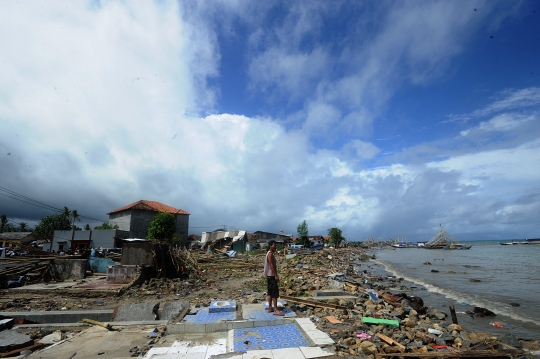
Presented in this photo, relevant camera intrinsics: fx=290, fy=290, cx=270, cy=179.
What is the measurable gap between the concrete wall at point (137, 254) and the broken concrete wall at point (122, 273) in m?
0.59

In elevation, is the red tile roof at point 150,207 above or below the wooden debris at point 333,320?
above

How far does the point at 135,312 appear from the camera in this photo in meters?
7.83

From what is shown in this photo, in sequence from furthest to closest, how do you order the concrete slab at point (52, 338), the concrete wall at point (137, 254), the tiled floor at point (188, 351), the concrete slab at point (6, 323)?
the concrete wall at point (137, 254) < the concrete slab at point (6, 323) < the concrete slab at point (52, 338) < the tiled floor at point (188, 351)

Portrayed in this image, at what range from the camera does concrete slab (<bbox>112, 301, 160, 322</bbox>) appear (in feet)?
25.2

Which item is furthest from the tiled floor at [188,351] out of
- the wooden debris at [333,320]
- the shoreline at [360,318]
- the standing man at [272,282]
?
the wooden debris at [333,320]

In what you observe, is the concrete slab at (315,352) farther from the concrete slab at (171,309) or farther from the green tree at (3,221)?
the green tree at (3,221)

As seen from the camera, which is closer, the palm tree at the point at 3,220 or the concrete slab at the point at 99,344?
the concrete slab at the point at 99,344

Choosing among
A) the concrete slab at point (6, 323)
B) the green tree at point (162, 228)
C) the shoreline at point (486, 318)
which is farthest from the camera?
the green tree at point (162, 228)

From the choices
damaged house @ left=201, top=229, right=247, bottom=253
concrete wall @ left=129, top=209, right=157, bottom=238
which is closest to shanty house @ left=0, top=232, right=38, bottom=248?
concrete wall @ left=129, top=209, right=157, bottom=238

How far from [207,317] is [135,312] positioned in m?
2.65

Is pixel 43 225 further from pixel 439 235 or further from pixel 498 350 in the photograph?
pixel 439 235

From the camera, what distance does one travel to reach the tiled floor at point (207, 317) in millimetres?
6170

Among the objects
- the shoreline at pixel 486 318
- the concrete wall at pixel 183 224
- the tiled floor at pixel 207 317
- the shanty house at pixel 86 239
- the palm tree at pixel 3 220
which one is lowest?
the shoreline at pixel 486 318

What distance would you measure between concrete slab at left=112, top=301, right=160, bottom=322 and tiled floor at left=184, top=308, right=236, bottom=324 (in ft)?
5.60
